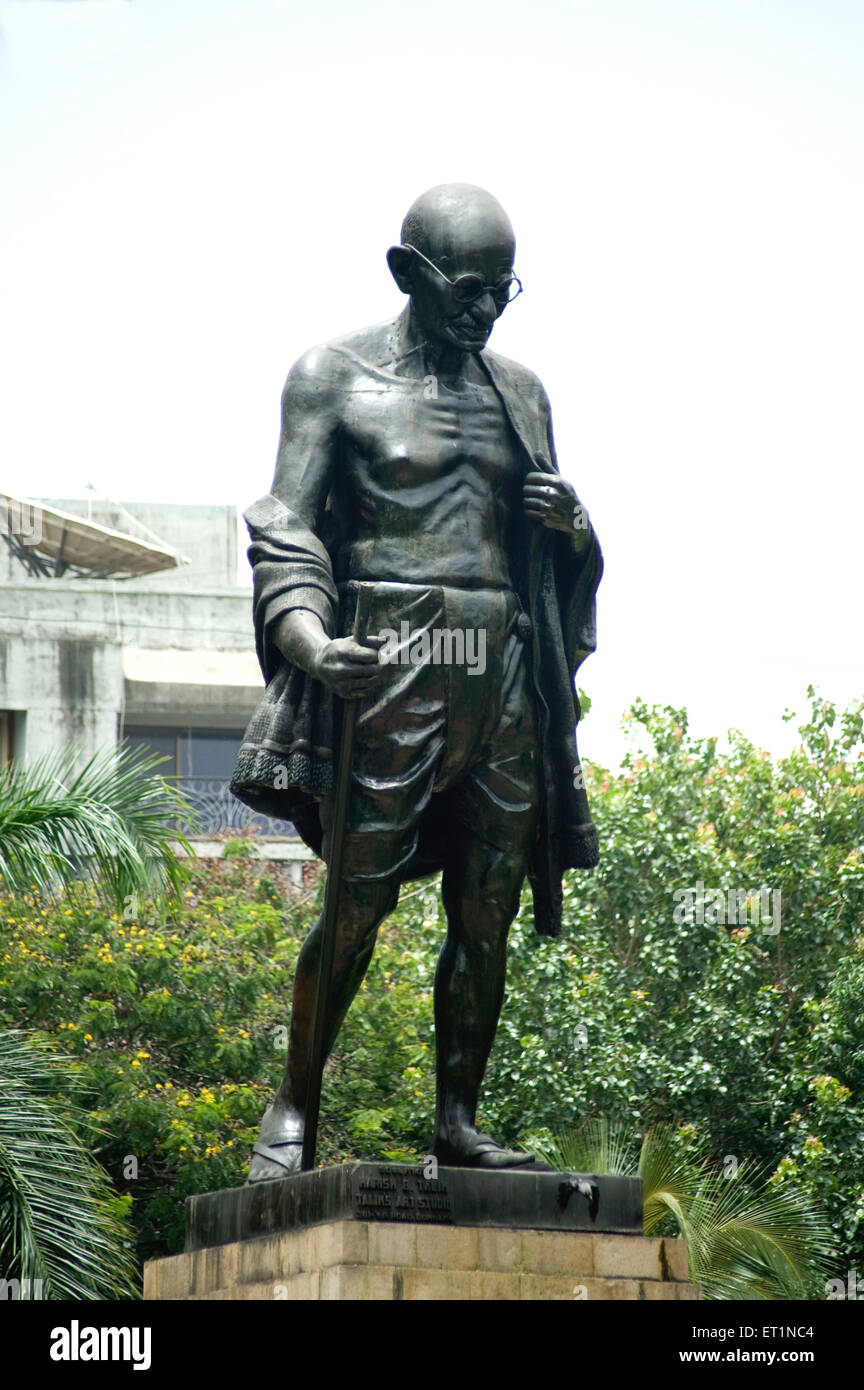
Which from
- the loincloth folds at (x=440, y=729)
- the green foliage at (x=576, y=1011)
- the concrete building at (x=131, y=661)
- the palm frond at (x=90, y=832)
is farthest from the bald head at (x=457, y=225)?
the concrete building at (x=131, y=661)

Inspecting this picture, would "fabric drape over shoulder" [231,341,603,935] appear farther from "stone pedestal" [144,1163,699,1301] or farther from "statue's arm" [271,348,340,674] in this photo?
"stone pedestal" [144,1163,699,1301]

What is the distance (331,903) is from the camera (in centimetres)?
638

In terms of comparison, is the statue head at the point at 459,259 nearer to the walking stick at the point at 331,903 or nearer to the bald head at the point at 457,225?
the bald head at the point at 457,225

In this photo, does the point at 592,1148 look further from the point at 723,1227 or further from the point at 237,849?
the point at 237,849

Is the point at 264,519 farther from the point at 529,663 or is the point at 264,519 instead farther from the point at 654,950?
the point at 654,950

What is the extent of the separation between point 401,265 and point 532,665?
4.66ft

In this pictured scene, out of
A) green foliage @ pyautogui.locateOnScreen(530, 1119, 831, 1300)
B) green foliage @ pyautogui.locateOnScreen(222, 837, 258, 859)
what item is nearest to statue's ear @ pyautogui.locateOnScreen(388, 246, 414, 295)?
green foliage @ pyautogui.locateOnScreen(530, 1119, 831, 1300)

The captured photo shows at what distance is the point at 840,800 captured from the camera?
2148cm

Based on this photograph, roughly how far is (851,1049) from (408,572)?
12805mm

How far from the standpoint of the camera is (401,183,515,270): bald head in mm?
6633

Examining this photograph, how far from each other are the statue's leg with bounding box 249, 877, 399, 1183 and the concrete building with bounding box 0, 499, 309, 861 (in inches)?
878

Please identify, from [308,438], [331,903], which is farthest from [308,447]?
[331,903]
